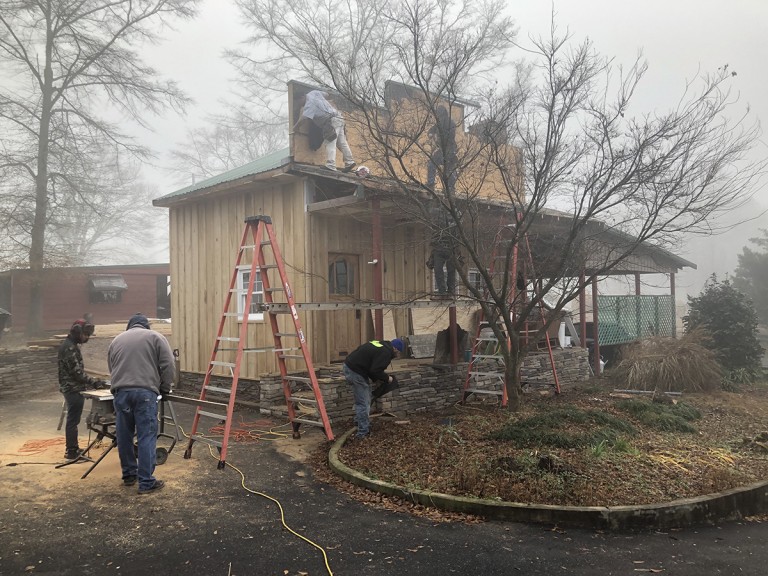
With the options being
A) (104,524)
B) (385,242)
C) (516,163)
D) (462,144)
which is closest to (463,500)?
(104,524)

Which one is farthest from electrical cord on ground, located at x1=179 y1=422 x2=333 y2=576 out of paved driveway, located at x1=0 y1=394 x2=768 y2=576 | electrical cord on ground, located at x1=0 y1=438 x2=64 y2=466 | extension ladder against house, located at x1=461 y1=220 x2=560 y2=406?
extension ladder against house, located at x1=461 y1=220 x2=560 y2=406

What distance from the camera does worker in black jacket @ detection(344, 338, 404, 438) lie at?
7.26 meters

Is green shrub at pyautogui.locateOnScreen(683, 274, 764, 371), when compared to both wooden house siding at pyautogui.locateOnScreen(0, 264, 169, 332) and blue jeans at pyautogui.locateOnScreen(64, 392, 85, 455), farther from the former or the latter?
wooden house siding at pyautogui.locateOnScreen(0, 264, 169, 332)

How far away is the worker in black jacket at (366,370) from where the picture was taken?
7.26 meters

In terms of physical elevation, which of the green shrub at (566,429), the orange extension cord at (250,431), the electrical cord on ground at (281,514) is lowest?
the orange extension cord at (250,431)

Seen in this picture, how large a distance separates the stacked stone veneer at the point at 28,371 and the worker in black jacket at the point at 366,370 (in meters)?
8.33

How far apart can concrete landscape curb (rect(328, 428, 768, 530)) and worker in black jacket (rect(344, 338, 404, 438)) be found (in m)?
2.18

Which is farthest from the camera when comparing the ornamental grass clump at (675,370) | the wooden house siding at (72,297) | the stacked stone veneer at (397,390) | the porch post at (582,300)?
the wooden house siding at (72,297)

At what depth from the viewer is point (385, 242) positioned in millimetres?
11766

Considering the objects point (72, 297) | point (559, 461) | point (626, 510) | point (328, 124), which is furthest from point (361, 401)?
point (72, 297)

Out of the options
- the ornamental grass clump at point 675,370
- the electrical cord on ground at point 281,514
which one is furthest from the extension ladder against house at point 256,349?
the ornamental grass clump at point 675,370

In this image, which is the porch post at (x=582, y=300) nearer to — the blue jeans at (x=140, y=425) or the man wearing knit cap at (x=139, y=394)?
the man wearing knit cap at (x=139, y=394)

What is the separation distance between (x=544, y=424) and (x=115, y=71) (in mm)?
21198

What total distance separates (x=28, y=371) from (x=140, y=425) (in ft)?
31.0
